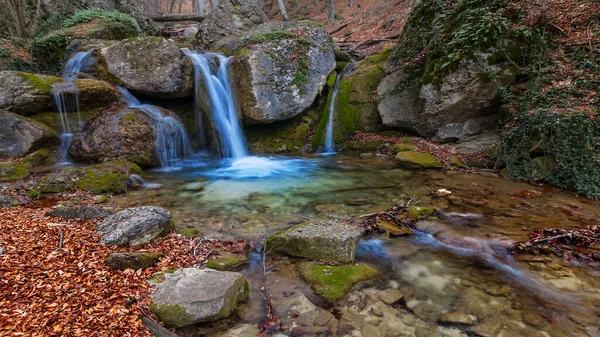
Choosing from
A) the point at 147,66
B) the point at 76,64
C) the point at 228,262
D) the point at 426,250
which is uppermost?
the point at 76,64

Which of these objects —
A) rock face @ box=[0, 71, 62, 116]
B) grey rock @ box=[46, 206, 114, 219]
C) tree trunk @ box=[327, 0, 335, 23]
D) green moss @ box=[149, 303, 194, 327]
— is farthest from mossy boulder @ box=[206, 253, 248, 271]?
tree trunk @ box=[327, 0, 335, 23]

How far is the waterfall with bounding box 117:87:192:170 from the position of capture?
9.45m

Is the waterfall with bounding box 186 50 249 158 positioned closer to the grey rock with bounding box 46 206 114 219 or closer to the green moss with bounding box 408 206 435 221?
the grey rock with bounding box 46 206 114 219

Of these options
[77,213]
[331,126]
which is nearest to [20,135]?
[77,213]

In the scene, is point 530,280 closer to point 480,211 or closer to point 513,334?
point 513,334

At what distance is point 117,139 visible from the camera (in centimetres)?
866

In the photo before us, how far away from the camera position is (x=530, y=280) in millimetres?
3410

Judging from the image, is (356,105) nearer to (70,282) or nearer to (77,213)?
(77,213)

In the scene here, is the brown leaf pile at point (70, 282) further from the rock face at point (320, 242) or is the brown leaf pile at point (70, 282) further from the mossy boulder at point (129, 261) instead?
the rock face at point (320, 242)

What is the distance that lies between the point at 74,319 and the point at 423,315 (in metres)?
3.16

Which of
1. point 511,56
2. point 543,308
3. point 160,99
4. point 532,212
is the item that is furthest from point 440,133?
point 160,99

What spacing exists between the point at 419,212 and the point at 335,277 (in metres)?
2.34

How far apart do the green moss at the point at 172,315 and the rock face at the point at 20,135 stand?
8462mm

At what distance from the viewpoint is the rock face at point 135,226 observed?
12.3 feet
